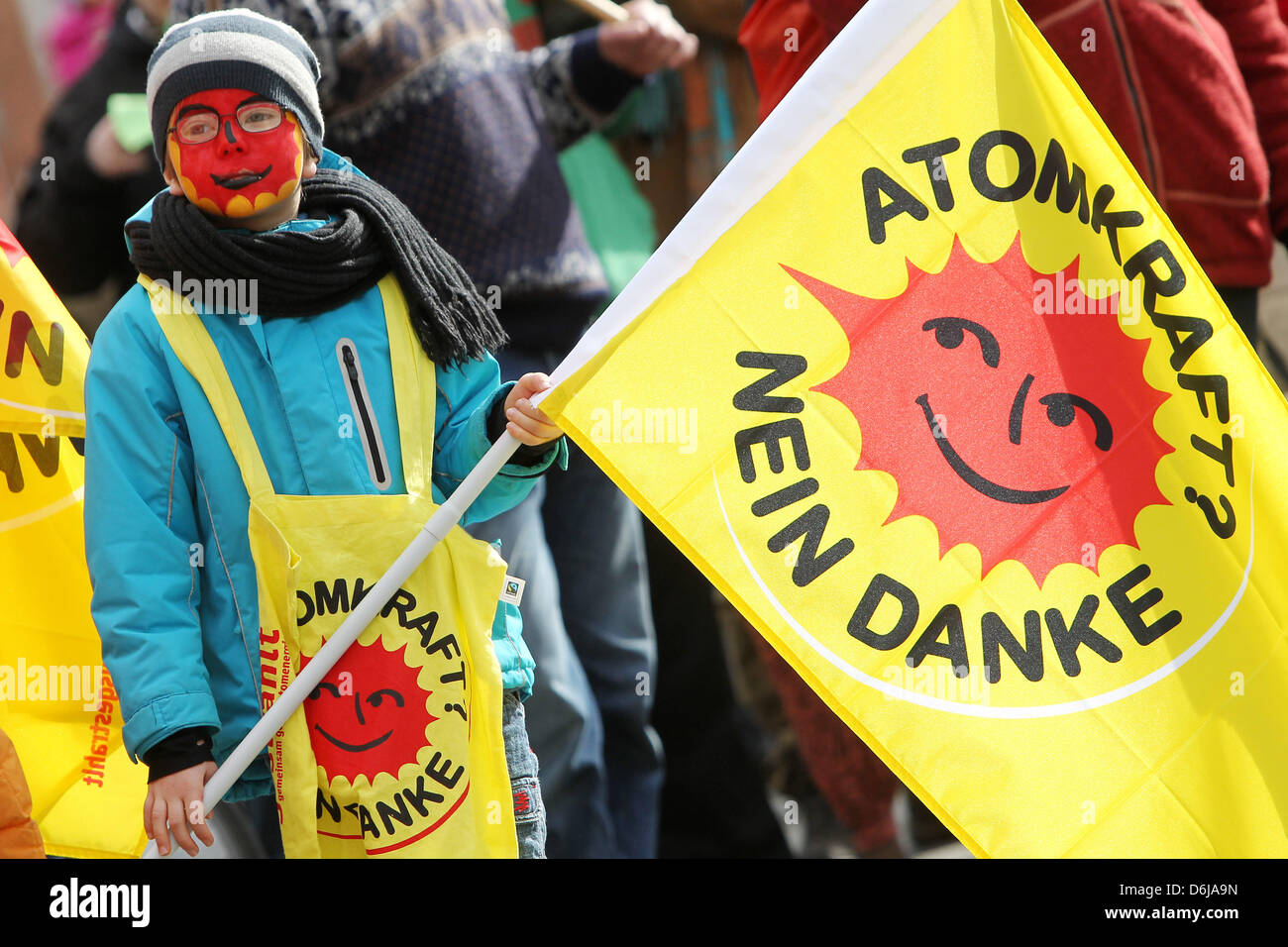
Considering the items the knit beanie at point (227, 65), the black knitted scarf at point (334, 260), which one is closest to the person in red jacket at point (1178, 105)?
the black knitted scarf at point (334, 260)

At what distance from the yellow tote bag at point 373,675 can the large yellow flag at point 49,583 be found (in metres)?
0.55

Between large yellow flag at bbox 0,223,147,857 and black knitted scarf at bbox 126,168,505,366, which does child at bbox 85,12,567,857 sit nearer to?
black knitted scarf at bbox 126,168,505,366

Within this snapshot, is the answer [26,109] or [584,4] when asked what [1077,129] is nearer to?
[584,4]

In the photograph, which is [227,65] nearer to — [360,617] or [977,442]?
[360,617]

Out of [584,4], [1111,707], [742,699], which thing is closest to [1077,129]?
[1111,707]

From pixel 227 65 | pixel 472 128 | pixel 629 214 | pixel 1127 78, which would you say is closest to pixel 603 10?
pixel 472 128

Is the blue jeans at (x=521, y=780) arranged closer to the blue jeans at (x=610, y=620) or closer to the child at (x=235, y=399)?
the child at (x=235, y=399)

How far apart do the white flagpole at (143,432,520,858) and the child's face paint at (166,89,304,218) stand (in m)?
0.60

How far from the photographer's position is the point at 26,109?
6367mm

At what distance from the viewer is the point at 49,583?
132 inches

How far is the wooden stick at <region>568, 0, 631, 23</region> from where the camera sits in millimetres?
4168

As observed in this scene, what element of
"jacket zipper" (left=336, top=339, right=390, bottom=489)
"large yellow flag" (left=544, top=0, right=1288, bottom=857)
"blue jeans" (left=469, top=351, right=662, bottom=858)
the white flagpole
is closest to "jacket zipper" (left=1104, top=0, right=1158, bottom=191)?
"large yellow flag" (left=544, top=0, right=1288, bottom=857)

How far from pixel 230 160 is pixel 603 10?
1.54 m
